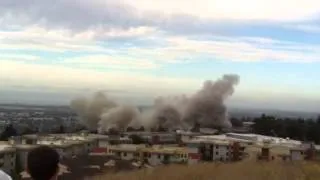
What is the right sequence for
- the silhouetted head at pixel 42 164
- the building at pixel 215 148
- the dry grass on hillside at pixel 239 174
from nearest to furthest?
the silhouetted head at pixel 42 164
the dry grass on hillside at pixel 239 174
the building at pixel 215 148

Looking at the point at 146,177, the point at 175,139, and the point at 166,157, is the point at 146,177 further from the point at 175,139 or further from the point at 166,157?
the point at 175,139

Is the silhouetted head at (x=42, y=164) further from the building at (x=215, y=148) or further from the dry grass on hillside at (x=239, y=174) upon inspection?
the building at (x=215, y=148)

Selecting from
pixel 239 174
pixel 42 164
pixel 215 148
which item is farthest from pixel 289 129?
pixel 42 164

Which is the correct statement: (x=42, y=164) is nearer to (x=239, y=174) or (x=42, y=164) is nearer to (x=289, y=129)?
(x=239, y=174)

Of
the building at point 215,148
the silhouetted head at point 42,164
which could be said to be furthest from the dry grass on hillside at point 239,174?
the building at point 215,148

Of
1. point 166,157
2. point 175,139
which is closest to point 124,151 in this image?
point 166,157
